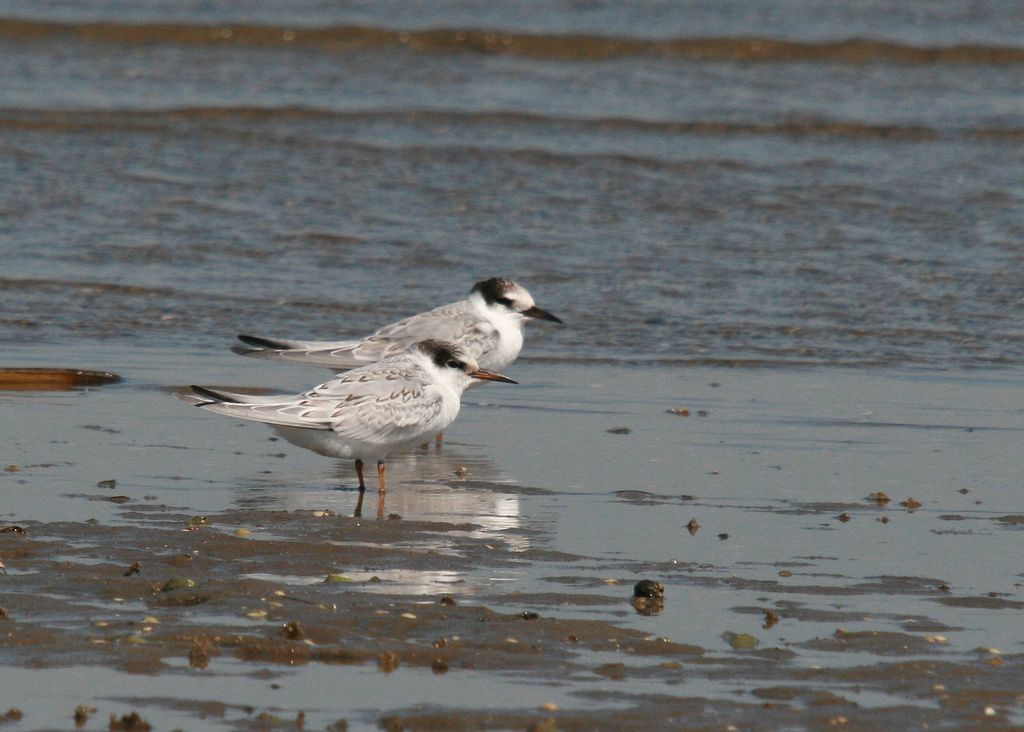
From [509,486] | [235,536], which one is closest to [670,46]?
[509,486]

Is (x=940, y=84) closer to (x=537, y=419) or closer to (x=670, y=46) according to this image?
(x=670, y=46)

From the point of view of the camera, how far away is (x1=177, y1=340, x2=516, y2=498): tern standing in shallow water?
19.7 ft

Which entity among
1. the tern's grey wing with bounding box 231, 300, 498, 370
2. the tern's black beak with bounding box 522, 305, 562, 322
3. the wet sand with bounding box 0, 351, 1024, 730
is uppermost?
the tern's black beak with bounding box 522, 305, 562, 322

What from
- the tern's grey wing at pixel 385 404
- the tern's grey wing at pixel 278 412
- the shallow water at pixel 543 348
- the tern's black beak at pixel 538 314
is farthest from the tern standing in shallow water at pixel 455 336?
the tern's grey wing at pixel 278 412

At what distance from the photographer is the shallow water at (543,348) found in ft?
13.2

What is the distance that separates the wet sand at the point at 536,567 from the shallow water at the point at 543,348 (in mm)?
18

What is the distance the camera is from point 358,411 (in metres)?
6.04

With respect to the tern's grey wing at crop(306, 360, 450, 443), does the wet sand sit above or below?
below

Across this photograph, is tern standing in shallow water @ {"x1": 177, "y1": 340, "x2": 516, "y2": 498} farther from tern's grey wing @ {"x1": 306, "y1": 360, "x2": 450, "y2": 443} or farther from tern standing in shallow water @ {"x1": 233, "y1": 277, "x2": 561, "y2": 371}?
tern standing in shallow water @ {"x1": 233, "y1": 277, "x2": 561, "y2": 371}

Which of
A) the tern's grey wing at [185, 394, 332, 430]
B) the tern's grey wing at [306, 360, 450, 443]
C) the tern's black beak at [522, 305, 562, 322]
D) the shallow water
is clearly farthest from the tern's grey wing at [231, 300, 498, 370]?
the tern's grey wing at [185, 394, 332, 430]

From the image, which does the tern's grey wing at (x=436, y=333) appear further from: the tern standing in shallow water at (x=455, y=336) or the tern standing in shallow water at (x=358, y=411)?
the tern standing in shallow water at (x=358, y=411)

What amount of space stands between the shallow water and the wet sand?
2 centimetres

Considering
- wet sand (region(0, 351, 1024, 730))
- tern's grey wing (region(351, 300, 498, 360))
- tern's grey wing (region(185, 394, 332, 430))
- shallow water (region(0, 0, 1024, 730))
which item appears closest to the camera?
wet sand (region(0, 351, 1024, 730))

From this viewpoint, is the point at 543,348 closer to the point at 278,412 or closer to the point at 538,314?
the point at 538,314
